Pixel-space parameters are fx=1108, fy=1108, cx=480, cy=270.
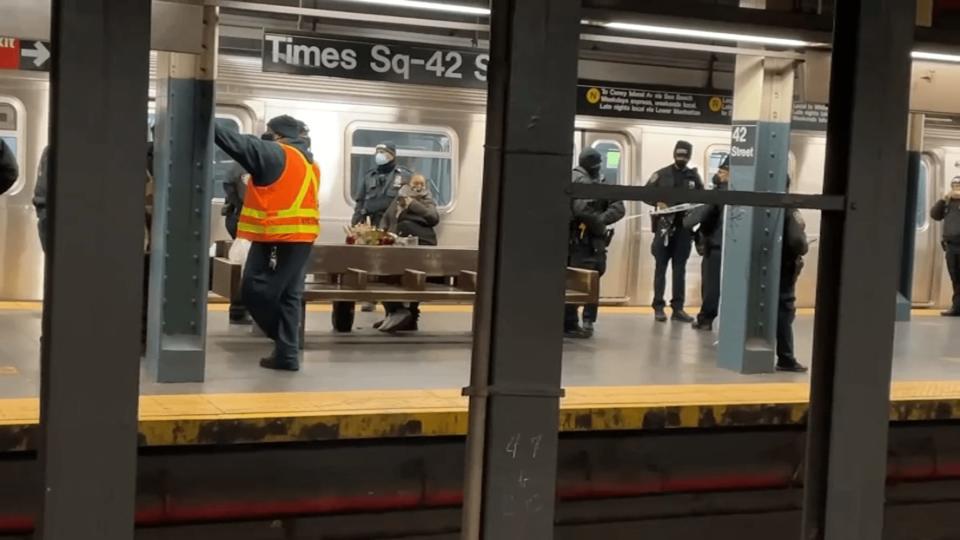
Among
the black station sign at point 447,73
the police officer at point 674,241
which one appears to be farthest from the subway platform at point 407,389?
the black station sign at point 447,73

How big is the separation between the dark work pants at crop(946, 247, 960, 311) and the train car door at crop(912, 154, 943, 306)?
1107mm

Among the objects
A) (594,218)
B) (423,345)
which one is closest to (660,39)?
(594,218)

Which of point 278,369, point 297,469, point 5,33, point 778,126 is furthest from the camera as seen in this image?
point 778,126

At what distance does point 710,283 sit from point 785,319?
2.59 m

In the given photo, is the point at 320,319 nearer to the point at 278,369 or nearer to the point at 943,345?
the point at 278,369

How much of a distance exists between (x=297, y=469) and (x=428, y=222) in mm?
4656

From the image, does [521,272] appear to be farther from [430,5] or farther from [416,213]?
[416,213]

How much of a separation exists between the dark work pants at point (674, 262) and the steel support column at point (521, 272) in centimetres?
780

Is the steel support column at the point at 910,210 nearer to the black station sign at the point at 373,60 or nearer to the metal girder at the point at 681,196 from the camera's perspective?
the black station sign at the point at 373,60

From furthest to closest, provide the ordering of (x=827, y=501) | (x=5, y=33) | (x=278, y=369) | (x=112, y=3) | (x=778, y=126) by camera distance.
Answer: (x=778, y=126) < (x=278, y=369) < (x=5, y=33) < (x=827, y=501) < (x=112, y=3)

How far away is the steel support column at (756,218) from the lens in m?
7.27

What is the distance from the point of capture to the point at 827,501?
3.37 metres

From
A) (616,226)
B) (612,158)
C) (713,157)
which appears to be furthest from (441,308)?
(713,157)

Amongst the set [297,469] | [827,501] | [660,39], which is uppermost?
[660,39]
